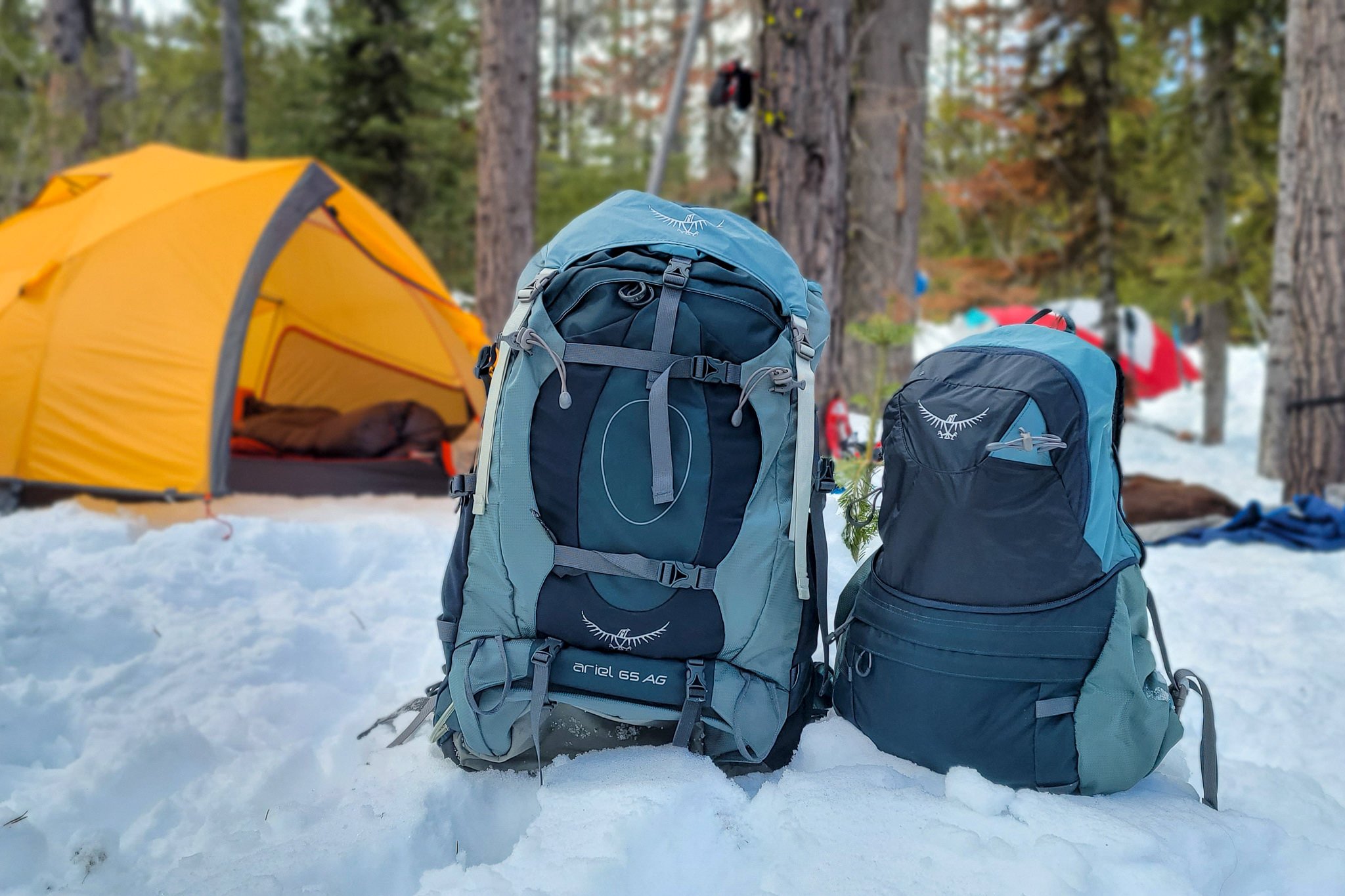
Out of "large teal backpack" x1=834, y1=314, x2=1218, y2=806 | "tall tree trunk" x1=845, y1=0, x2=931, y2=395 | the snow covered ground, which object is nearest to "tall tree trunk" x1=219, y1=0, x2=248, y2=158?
"tall tree trunk" x1=845, y1=0, x2=931, y2=395

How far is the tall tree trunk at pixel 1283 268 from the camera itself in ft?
16.0

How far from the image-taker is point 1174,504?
4.41 meters

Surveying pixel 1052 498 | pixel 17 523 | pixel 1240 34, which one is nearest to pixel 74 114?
pixel 17 523

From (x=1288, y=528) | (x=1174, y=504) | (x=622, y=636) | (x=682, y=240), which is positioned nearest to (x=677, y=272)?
(x=682, y=240)

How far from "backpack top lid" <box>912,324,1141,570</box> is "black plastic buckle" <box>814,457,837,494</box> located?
0.40 metres

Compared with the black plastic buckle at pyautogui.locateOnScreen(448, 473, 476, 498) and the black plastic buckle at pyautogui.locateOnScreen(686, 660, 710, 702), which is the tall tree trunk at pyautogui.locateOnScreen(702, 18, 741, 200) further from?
the black plastic buckle at pyautogui.locateOnScreen(686, 660, 710, 702)

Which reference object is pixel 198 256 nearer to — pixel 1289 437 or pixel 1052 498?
pixel 1052 498

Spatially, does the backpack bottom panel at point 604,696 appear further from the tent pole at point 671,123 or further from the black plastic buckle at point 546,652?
the tent pole at point 671,123

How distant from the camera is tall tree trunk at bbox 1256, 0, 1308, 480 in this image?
4.86m

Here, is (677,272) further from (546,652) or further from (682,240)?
(546,652)

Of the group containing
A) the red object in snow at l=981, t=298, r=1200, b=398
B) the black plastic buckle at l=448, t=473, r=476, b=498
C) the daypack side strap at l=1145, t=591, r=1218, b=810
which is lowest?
the daypack side strap at l=1145, t=591, r=1218, b=810

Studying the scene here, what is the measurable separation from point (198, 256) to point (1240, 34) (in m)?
12.6

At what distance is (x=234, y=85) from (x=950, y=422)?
503 inches

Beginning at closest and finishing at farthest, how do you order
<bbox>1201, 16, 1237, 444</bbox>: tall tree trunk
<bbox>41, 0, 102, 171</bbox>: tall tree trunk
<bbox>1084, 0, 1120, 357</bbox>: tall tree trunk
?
1. <bbox>41, 0, 102, 171</bbox>: tall tree trunk
2. <bbox>1201, 16, 1237, 444</bbox>: tall tree trunk
3. <bbox>1084, 0, 1120, 357</bbox>: tall tree trunk
